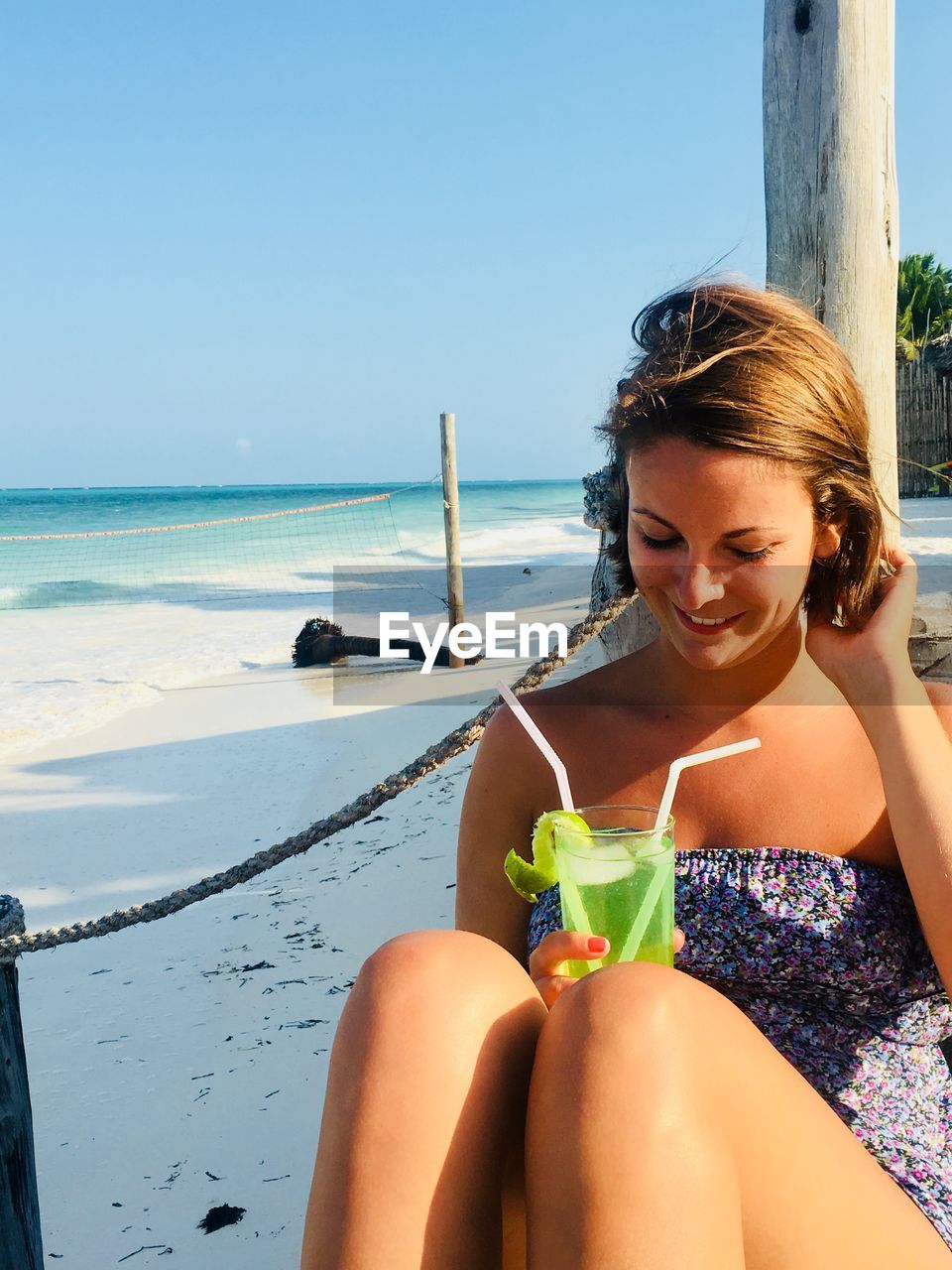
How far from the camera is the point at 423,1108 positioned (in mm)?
1240

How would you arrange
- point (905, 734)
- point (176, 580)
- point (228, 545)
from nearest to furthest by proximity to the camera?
point (905, 734) < point (176, 580) < point (228, 545)

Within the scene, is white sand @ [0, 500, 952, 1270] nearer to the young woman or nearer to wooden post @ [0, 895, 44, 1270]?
wooden post @ [0, 895, 44, 1270]

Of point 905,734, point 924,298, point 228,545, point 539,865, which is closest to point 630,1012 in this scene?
point 539,865

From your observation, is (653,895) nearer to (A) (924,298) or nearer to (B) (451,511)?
(B) (451,511)

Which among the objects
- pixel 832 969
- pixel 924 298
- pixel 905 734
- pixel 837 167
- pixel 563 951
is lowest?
pixel 832 969

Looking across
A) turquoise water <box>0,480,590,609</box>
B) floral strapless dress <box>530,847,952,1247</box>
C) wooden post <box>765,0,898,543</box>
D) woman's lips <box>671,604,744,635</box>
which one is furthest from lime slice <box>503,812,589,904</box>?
turquoise water <box>0,480,590,609</box>

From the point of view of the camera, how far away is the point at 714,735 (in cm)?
186

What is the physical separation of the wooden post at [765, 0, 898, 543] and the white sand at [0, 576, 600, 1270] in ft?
6.60

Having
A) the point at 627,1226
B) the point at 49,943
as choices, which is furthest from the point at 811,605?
the point at 49,943

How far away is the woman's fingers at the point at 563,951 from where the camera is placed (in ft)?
4.66

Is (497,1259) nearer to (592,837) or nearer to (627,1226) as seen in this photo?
(627,1226)

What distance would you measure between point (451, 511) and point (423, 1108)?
8.13 metres

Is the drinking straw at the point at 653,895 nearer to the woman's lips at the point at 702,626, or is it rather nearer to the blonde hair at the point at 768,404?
the woman's lips at the point at 702,626

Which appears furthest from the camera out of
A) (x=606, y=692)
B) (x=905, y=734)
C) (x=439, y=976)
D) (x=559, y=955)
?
(x=606, y=692)
